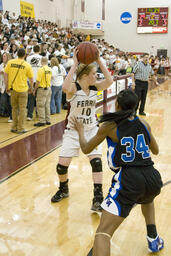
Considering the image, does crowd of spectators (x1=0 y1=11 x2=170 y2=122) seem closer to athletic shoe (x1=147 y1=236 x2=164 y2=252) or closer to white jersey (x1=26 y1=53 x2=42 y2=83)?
white jersey (x1=26 y1=53 x2=42 y2=83)

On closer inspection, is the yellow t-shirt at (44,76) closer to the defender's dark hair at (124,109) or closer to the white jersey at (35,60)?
the white jersey at (35,60)

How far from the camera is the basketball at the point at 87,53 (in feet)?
9.97

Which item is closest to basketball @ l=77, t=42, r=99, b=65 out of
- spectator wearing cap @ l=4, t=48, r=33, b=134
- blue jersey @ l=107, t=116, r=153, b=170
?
blue jersey @ l=107, t=116, r=153, b=170

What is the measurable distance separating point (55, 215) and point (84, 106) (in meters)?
1.25

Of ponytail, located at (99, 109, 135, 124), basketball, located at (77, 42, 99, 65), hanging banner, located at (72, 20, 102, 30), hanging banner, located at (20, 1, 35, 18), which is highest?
hanging banner, located at (20, 1, 35, 18)

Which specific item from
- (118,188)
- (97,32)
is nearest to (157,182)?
(118,188)

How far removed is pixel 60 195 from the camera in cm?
365

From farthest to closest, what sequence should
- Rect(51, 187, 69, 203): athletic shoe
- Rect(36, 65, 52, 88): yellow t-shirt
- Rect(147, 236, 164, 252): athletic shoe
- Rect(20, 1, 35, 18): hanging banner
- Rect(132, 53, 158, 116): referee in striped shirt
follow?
1. Rect(20, 1, 35, 18): hanging banner
2. Rect(132, 53, 158, 116): referee in striped shirt
3. Rect(36, 65, 52, 88): yellow t-shirt
4. Rect(51, 187, 69, 203): athletic shoe
5. Rect(147, 236, 164, 252): athletic shoe

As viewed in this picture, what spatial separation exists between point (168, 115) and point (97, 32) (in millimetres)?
19262

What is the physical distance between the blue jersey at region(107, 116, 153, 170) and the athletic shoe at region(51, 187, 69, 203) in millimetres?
1617

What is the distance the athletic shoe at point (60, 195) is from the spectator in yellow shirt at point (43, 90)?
12.1 feet

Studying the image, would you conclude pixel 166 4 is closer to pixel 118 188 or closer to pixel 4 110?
pixel 4 110

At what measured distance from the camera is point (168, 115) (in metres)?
8.52

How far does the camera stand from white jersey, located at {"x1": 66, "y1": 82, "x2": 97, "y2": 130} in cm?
323
